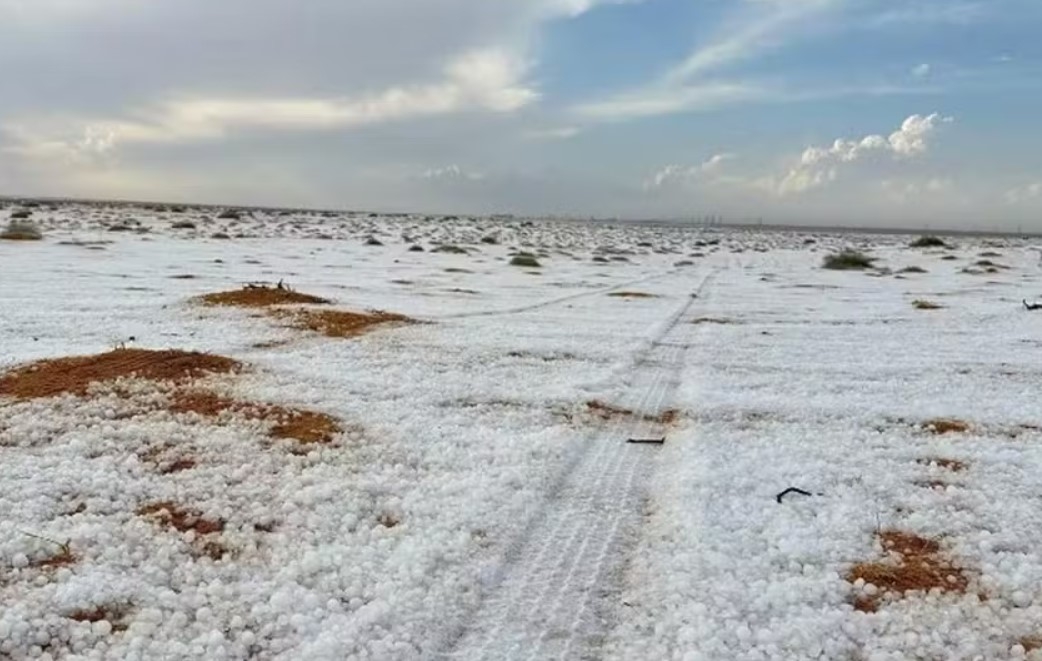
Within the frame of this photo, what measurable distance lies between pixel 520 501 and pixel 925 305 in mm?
11919

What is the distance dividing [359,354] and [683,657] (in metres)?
5.29

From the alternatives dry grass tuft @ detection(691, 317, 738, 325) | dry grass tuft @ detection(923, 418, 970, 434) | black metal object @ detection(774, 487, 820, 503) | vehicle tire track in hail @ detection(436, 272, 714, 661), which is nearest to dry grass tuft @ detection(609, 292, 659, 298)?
dry grass tuft @ detection(691, 317, 738, 325)

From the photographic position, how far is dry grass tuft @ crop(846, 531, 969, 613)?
3.49m

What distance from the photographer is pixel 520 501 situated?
14.4 ft

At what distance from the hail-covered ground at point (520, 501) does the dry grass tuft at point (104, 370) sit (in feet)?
0.52

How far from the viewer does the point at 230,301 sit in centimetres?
1091

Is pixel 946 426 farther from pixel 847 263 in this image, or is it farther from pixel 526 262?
pixel 847 263

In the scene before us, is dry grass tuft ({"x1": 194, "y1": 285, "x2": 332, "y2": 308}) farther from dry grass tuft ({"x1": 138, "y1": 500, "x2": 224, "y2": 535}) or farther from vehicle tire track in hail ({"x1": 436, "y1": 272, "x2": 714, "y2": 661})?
dry grass tuft ({"x1": 138, "y1": 500, "x2": 224, "y2": 535})

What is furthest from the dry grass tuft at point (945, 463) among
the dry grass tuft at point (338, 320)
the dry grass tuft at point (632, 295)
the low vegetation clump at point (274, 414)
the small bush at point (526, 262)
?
the small bush at point (526, 262)

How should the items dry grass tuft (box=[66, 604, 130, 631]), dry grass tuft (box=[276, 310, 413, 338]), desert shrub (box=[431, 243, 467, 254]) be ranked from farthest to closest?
desert shrub (box=[431, 243, 467, 254]) < dry grass tuft (box=[276, 310, 413, 338]) < dry grass tuft (box=[66, 604, 130, 631])

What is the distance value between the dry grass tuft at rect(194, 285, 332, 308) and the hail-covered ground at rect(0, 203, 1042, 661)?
1.32m

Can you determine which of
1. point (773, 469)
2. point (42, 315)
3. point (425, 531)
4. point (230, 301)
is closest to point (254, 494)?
point (425, 531)

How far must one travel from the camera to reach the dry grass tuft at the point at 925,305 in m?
14.0

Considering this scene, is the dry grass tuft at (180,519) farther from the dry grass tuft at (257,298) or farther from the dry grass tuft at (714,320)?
the dry grass tuft at (714,320)
